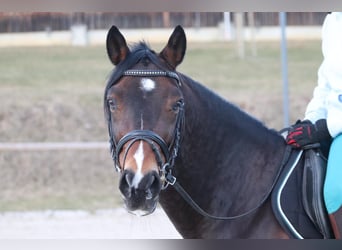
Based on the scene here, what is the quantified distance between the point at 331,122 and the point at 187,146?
61 centimetres

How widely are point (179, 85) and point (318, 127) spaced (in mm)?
631

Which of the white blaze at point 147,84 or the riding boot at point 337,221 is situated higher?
the white blaze at point 147,84

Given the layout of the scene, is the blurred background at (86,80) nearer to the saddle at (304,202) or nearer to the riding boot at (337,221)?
the saddle at (304,202)

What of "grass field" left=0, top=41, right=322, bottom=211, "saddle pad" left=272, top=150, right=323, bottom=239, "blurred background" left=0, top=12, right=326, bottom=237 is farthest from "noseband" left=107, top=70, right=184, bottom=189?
"grass field" left=0, top=41, right=322, bottom=211

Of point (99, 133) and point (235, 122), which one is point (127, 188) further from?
point (99, 133)

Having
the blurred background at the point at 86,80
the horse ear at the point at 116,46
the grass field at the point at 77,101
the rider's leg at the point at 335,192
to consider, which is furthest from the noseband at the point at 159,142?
the grass field at the point at 77,101

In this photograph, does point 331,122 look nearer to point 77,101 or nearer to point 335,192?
point 335,192

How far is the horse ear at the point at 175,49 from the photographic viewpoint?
297cm

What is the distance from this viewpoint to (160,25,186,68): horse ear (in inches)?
117

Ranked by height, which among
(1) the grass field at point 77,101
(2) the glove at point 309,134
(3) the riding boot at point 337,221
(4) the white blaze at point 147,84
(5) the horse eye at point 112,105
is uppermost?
(4) the white blaze at point 147,84

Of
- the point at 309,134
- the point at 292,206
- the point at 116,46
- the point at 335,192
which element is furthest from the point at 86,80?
the point at 335,192

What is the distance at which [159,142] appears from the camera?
2.76m
